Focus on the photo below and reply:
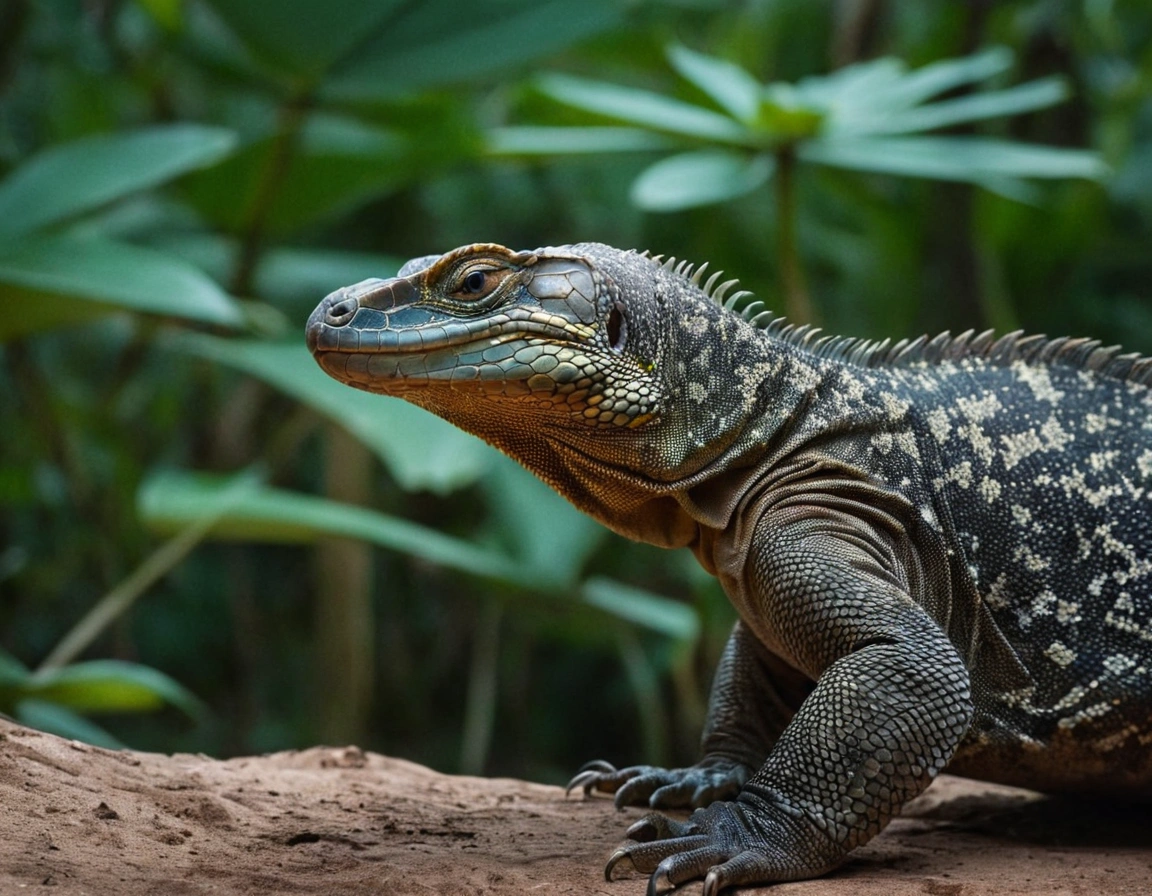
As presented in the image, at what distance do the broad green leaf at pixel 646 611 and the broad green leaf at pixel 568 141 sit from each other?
2759mm

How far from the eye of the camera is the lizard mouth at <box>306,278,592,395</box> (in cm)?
388

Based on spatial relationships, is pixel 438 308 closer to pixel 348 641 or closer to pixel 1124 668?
pixel 1124 668

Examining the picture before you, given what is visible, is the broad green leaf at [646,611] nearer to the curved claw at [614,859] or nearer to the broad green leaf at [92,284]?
the broad green leaf at [92,284]

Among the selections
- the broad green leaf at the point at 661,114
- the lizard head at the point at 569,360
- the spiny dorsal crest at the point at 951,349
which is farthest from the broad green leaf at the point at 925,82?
the lizard head at the point at 569,360

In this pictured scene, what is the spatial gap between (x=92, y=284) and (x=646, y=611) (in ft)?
12.4

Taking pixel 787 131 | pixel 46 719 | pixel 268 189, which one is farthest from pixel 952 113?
pixel 46 719

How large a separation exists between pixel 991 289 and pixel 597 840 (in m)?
6.72

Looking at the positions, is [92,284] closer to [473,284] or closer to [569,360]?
[473,284]

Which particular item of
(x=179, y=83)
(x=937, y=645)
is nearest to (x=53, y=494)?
(x=179, y=83)

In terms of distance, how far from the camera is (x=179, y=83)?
39.7ft

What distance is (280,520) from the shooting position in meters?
6.86

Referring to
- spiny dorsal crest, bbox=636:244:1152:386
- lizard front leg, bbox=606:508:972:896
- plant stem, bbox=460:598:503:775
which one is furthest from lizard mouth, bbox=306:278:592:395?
plant stem, bbox=460:598:503:775

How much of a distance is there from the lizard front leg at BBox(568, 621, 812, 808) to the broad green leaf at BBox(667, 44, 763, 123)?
3117mm

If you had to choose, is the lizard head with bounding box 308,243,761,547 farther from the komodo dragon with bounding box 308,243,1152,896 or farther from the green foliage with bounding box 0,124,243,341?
the green foliage with bounding box 0,124,243,341
